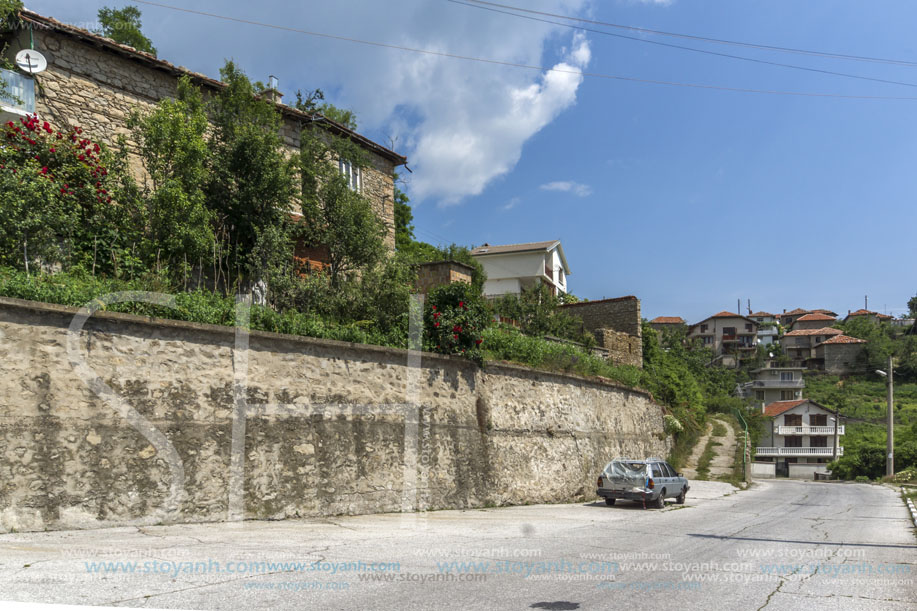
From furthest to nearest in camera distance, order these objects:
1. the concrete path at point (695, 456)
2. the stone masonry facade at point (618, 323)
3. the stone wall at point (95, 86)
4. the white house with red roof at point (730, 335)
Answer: the white house with red roof at point (730, 335) → the concrete path at point (695, 456) → the stone masonry facade at point (618, 323) → the stone wall at point (95, 86)

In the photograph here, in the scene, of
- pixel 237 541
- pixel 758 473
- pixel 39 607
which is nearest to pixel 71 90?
pixel 237 541

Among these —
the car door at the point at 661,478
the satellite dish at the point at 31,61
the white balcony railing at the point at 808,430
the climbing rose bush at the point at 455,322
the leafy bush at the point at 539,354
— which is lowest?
the white balcony railing at the point at 808,430

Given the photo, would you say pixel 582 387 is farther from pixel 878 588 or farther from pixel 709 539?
pixel 878 588

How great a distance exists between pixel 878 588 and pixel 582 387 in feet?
48.2

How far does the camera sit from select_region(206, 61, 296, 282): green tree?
16422mm

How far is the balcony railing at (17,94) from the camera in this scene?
545 inches

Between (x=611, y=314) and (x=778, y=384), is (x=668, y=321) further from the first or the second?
(x=611, y=314)

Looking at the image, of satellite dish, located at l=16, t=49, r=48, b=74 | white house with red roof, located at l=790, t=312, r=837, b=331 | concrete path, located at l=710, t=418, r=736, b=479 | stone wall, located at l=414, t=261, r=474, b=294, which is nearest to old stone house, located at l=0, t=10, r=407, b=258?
satellite dish, located at l=16, t=49, r=48, b=74

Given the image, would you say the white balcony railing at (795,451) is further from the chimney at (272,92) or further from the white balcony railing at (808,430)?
the chimney at (272,92)

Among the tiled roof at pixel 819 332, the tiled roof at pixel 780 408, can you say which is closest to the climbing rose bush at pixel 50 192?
the tiled roof at pixel 780 408

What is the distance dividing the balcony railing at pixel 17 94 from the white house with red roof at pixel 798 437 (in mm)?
65174

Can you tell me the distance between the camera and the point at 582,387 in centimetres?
2189

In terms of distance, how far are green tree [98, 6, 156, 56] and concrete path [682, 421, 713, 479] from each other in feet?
97.7

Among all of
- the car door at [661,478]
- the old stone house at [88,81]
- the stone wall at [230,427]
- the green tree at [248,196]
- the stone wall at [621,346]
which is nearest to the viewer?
the stone wall at [230,427]
